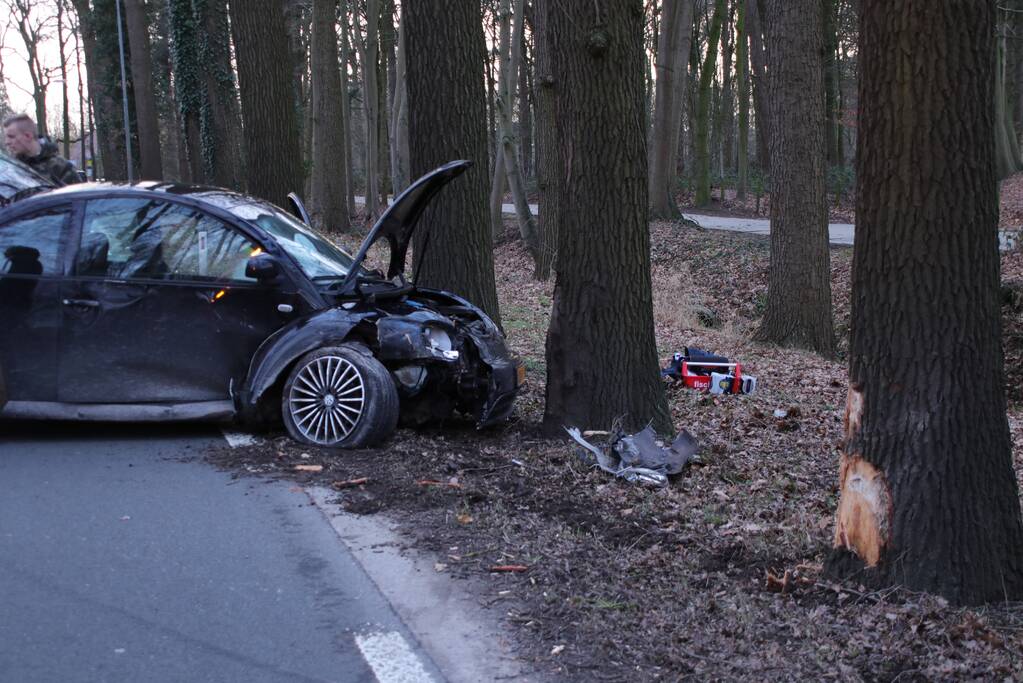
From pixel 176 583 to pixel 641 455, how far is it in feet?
10.8

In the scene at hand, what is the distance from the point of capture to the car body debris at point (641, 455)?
6.88m

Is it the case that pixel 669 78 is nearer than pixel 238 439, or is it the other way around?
pixel 238 439

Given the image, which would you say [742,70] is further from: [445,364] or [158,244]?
[158,244]

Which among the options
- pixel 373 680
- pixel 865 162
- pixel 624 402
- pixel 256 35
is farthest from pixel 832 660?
pixel 256 35

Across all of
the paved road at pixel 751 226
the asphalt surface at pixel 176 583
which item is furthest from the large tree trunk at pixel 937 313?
the paved road at pixel 751 226

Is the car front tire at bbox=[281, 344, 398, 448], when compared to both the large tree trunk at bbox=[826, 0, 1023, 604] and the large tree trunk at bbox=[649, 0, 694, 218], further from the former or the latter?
the large tree trunk at bbox=[649, 0, 694, 218]

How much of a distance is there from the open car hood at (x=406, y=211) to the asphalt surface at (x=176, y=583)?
6.39 ft

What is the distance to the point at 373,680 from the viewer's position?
401 cm

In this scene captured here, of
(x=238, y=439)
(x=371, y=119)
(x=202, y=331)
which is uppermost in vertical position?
(x=371, y=119)

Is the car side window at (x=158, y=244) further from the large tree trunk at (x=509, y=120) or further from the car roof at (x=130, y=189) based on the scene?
the large tree trunk at (x=509, y=120)

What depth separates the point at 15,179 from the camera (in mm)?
9891

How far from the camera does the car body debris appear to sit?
6.88 meters

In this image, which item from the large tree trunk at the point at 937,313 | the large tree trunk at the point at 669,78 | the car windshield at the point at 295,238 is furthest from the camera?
the large tree trunk at the point at 669,78

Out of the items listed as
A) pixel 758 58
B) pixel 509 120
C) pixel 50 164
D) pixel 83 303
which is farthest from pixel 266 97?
pixel 758 58
